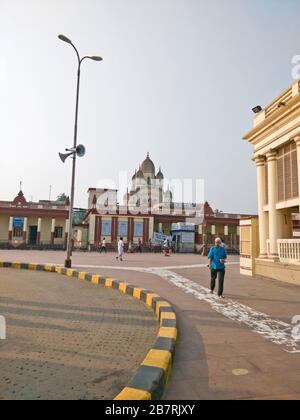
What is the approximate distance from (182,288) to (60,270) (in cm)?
623

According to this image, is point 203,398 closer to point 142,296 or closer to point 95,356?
point 95,356

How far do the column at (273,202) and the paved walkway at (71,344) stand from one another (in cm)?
700

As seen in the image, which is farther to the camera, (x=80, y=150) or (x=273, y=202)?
(x=80, y=150)

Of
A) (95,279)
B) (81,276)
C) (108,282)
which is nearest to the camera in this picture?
(108,282)

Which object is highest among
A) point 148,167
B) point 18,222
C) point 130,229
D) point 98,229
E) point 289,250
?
point 148,167

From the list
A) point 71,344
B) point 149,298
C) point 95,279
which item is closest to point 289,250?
point 149,298

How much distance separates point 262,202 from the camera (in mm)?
12758

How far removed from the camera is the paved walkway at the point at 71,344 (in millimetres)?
2799

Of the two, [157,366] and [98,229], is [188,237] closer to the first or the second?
[98,229]

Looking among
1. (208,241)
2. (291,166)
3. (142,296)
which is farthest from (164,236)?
(142,296)

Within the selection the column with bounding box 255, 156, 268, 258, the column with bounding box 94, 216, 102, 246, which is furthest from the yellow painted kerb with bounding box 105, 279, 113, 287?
the column with bounding box 94, 216, 102, 246

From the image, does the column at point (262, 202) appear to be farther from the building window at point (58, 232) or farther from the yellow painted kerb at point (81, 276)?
the building window at point (58, 232)

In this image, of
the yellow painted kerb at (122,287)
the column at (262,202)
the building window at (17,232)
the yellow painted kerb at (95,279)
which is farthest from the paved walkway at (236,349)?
the building window at (17,232)

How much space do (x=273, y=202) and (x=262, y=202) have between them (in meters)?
1.07
